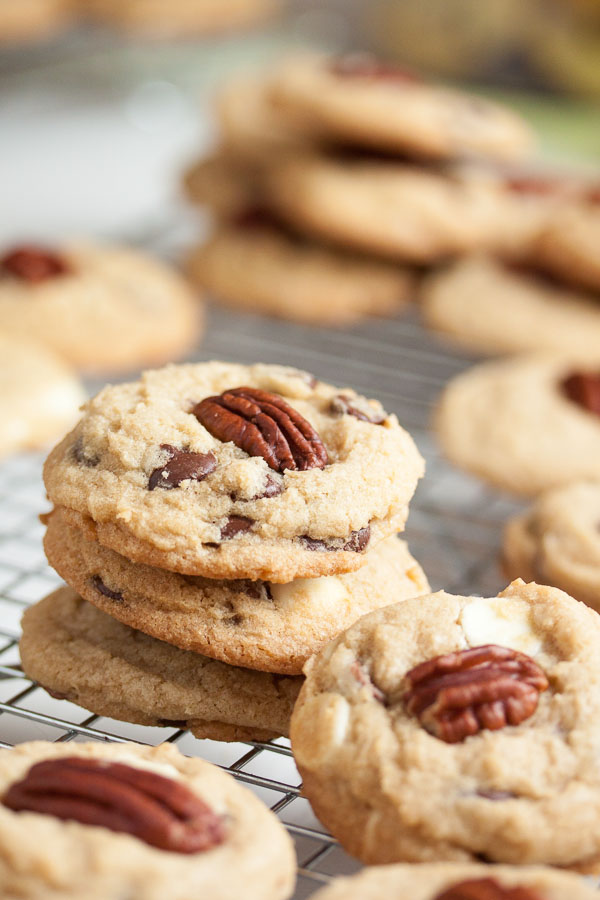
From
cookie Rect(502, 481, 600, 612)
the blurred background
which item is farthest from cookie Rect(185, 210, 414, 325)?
cookie Rect(502, 481, 600, 612)

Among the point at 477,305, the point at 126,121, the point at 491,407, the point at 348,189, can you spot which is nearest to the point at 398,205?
the point at 348,189

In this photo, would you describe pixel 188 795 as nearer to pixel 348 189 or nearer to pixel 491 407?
pixel 491 407

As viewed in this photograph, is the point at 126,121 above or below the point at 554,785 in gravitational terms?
below

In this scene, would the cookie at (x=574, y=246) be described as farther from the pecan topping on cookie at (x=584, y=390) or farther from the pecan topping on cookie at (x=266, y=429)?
the pecan topping on cookie at (x=266, y=429)

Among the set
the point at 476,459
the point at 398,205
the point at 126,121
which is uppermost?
the point at 398,205

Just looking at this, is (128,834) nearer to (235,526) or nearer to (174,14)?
(235,526)

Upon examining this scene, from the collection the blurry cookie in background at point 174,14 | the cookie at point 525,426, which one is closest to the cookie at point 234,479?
the cookie at point 525,426

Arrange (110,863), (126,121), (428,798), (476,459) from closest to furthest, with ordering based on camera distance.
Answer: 1. (110,863)
2. (428,798)
3. (476,459)
4. (126,121)
